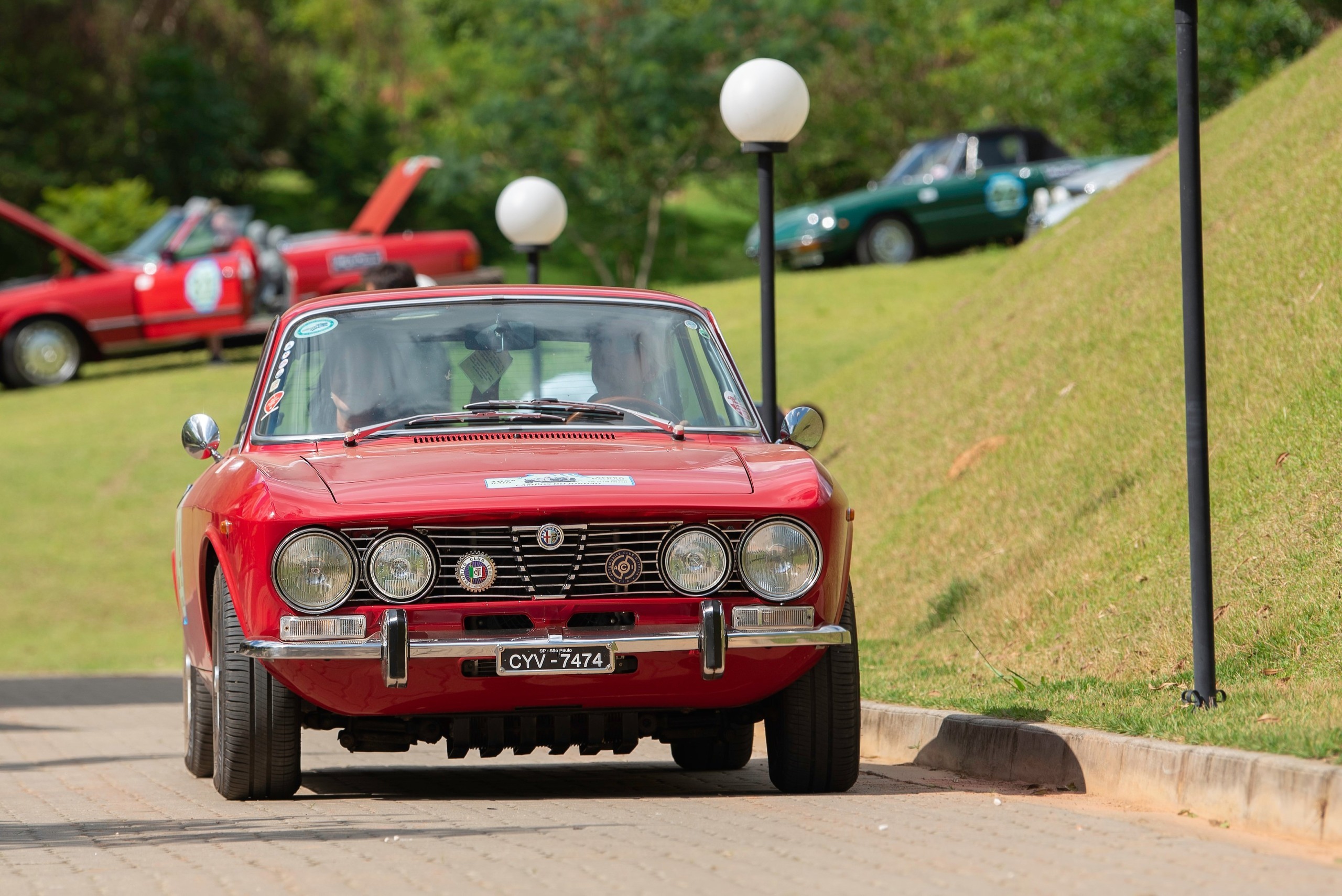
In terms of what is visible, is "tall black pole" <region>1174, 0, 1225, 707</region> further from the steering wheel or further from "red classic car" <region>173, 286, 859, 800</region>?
the steering wheel

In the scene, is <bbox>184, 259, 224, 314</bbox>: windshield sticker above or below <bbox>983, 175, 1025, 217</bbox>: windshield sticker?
below

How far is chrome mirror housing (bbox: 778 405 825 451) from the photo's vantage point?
693cm

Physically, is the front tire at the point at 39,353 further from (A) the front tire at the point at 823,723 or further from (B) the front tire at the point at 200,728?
(A) the front tire at the point at 823,723

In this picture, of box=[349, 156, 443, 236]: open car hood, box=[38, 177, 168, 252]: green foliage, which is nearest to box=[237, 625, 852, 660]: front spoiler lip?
box=[349, 156, 443, 236]: open car hood

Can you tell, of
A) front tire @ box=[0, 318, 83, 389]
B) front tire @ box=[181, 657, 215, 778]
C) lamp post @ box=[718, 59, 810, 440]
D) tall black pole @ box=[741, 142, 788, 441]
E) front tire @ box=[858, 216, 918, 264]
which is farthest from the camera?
front tire @ box=[858, 216, 918, 264]

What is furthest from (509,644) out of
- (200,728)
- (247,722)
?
(200,728)

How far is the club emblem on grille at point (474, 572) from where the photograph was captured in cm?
571

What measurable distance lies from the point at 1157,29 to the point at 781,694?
28.6 meters

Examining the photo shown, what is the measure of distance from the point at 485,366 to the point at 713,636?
167cm

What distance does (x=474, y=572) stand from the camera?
5723 millimetres

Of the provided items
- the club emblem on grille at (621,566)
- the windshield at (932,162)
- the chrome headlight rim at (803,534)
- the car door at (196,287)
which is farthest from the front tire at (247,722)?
the windshield at (932,162)

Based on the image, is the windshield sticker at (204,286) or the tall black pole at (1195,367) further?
the windshield sticker at (204,286)

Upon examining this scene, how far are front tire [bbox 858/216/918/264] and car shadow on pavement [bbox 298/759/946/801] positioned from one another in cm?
1916

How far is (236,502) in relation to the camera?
5.94m
